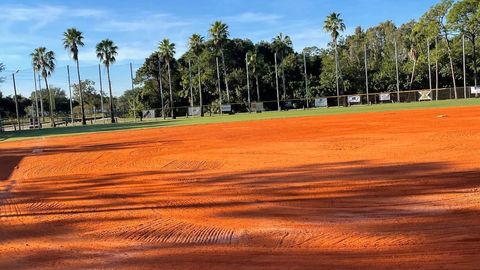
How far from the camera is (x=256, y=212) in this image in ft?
26.9

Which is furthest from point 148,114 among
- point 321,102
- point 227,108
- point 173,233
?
point 173,233

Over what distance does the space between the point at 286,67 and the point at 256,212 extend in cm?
8606

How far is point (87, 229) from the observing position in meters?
7.62

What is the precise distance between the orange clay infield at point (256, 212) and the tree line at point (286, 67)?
6774cm

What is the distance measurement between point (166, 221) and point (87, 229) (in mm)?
1282

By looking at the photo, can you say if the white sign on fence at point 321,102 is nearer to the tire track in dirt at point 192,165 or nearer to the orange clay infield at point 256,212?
the orange clay infield at point 256,212

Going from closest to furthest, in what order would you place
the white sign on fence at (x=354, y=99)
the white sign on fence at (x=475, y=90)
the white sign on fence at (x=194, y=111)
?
1. the white sign on fence at (x=475, y=90)
2. the white sign on fence at (x=354, y=99)
3. the white sign on fence at (x=194, y=111)

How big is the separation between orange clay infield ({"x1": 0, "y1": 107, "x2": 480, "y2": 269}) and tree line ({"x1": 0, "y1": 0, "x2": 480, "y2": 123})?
222 ft

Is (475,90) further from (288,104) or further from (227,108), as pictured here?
(227,108)

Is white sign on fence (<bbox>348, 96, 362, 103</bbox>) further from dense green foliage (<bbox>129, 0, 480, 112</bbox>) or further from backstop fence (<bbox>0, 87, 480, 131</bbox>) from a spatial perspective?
dense green foliage (<bbox>129, 0, 480, 112</bbox>)

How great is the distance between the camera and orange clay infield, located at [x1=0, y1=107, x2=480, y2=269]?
580 centimetres

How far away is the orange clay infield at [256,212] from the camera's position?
19.0 ft

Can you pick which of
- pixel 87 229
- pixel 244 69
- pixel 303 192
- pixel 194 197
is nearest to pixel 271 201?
pixel 303 192

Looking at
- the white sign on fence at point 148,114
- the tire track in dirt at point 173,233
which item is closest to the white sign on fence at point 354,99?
the white sign on fence at point 148,114
